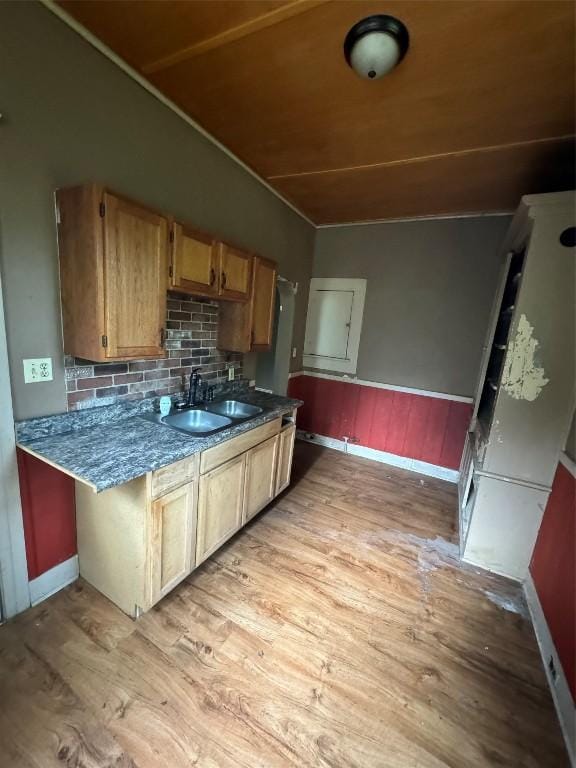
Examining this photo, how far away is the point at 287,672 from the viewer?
140 centimetres

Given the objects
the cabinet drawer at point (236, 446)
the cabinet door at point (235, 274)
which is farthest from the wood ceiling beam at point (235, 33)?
the cabinet drawer at point (236, 446)

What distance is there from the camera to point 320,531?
2.38 meters

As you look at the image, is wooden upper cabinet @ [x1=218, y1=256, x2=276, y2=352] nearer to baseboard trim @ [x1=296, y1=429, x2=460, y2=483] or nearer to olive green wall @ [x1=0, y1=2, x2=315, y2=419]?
olive green wall @ [x1=0, y1=2, x2=315, y2=419]

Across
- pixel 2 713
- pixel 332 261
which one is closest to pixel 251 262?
pixel 332 261

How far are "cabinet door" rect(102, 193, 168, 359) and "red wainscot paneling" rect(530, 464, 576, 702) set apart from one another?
2.34m

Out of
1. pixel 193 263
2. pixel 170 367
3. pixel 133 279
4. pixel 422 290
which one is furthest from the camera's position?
pixel 422 290

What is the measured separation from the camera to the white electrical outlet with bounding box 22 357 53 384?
56.5 inches

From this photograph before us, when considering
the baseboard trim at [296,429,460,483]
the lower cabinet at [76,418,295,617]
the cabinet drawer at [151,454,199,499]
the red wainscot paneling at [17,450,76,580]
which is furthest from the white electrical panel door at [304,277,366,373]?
the red wainscot paneling at [17,450,76,580]

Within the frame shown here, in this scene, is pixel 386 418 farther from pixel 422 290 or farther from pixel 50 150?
pixel 50 150

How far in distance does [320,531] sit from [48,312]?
2.21 metres

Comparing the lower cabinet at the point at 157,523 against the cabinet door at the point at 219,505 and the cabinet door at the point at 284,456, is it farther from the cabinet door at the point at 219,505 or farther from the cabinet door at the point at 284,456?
the cabinet door at the point at 284,456

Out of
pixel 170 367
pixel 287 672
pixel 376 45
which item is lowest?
pixel 287 672

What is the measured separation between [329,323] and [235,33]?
2.70 meters

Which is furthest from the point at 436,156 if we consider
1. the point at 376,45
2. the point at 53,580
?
the point at 53,580
